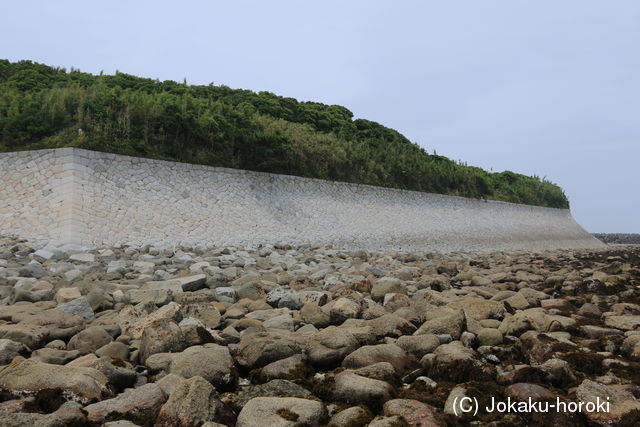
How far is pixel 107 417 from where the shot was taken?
312 centimetres

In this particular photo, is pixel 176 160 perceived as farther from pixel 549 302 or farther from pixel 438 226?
pixel 438 226

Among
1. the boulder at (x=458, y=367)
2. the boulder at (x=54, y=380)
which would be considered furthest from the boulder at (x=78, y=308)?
the boulder at (x=458, y=367)

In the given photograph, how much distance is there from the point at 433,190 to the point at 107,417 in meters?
25.2

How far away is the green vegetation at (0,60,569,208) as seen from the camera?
1457 cm

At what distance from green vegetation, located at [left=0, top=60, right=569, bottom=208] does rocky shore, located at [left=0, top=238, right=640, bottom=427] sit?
860 cm

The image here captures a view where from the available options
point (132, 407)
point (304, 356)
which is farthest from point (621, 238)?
point (132, 407)

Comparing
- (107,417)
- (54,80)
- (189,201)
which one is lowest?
(107,417)

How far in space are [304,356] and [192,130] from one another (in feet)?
46.2

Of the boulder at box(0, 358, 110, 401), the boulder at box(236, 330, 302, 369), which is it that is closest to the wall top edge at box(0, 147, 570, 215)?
the boulder at box(0, 358, 110, 401)

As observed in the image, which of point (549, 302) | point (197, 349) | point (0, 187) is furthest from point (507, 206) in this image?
point (197, 349)

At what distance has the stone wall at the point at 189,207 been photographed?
41.5ft

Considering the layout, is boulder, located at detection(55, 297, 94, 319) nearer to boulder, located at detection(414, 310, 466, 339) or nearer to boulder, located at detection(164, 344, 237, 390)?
boulder, located at detection(164, 344, 237, 390)

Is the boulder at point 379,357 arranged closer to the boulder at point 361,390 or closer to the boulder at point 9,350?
the boulder at point 361,390

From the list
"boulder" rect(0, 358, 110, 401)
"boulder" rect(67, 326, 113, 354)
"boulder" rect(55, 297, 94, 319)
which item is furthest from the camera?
"boulder" rect(55, 297, 94, 319)
